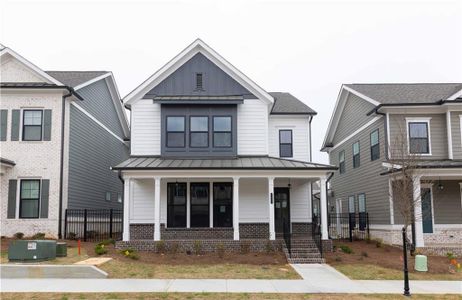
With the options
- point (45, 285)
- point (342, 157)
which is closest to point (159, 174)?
point (45, 285)

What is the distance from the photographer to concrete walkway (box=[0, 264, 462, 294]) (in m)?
11.4

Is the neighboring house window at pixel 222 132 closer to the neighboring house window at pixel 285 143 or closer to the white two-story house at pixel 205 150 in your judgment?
the white two-story house at pixel 205 150

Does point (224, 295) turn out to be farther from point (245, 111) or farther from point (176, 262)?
point (245, 111)

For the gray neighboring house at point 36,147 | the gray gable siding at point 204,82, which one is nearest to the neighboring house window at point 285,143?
the gray gable siding at point 204,82

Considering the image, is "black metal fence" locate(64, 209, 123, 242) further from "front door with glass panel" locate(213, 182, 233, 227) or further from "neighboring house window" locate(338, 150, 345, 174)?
"neighboring house window" locate(338, 150, 345, 174)

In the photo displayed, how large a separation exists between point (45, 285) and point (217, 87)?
12.5 meters

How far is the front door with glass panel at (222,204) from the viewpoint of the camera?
66.6 feet

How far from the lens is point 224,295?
1075 cm

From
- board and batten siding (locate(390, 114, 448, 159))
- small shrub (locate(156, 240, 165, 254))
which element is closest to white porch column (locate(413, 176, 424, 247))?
board and batten siding (locate(390, 114, 448, 159))

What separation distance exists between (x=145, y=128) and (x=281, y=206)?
25.1 feet

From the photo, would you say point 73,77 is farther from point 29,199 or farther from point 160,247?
point 160,247

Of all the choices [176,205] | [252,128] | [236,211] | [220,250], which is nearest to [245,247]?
[220,250]

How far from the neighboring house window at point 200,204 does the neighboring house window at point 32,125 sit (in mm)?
7657

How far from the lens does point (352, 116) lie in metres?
26.2
